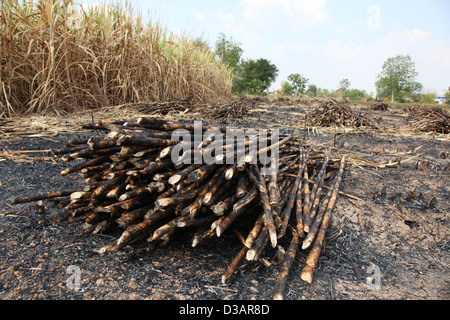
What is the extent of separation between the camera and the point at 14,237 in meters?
1.85

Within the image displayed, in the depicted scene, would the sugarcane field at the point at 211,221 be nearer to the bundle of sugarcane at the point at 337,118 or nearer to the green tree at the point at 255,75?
the bundle of sugarcane at the point at 337,118

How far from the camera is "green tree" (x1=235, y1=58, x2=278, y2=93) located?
85.2ft

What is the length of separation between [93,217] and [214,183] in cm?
92

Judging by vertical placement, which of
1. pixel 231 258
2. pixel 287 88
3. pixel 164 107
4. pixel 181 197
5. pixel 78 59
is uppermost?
pixel 287 88

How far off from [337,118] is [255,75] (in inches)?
873

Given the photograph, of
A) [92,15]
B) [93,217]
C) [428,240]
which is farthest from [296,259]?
[92,15]

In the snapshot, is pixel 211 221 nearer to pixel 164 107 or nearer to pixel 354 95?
pixel 164 107

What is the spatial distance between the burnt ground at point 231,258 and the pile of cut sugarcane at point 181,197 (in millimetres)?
97

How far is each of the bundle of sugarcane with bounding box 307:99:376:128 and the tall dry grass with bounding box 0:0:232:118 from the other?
3754 millimetres

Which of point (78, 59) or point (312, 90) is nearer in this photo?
point (78, 59)

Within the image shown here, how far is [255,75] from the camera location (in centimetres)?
2705

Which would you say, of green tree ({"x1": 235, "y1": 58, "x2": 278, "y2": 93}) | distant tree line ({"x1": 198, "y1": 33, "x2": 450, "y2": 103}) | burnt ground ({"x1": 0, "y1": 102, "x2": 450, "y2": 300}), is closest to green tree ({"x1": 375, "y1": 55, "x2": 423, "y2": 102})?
distant tree line ({"x1": 198, "y1": 33, "x2": 450, "y2": 103})

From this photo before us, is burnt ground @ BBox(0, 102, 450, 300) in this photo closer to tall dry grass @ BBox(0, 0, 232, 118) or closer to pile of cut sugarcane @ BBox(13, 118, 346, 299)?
pile of cut sugarcane @ BBox(13, 118, 346, 299)

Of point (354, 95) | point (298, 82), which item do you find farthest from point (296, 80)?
point (354, 95)
